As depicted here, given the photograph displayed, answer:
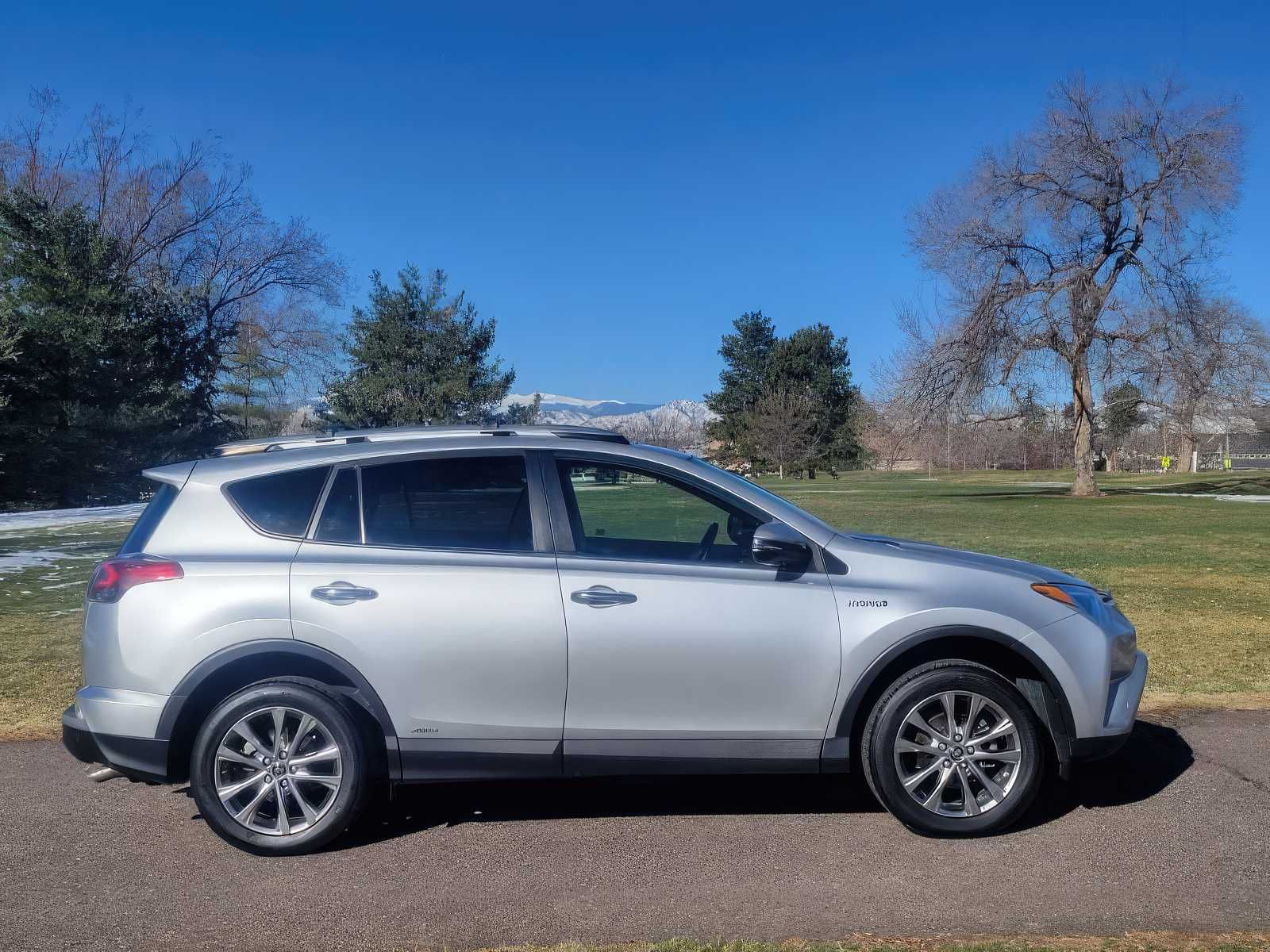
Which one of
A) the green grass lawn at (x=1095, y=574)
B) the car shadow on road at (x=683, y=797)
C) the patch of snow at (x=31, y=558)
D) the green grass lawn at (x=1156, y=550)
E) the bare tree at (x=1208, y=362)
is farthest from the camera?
the bare tree at (x=1208, y=362)

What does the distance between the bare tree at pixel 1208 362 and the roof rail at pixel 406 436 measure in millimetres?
34579

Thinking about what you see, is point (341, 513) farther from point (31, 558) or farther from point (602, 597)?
point (31, 558)

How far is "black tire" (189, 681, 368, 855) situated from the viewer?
13.5 feet

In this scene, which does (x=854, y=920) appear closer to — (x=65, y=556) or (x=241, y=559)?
(x=241, y=559)

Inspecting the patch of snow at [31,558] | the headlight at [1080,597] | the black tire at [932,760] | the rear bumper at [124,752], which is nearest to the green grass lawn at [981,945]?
the black tire at [932,760]

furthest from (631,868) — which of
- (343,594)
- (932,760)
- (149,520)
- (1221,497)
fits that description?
(1221,497)

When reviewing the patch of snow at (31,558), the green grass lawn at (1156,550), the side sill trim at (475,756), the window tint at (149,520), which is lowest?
the green grass lawn at (1156,550)

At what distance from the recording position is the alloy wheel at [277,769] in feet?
13.6

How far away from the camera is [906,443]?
36.1 meters

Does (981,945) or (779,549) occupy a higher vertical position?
(779,549)

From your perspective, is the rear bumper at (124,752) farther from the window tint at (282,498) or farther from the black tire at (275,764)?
the window tint at (282,498)

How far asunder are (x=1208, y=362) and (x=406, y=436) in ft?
117

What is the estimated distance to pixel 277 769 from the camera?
416cm

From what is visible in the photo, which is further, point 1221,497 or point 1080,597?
point 1221,497
